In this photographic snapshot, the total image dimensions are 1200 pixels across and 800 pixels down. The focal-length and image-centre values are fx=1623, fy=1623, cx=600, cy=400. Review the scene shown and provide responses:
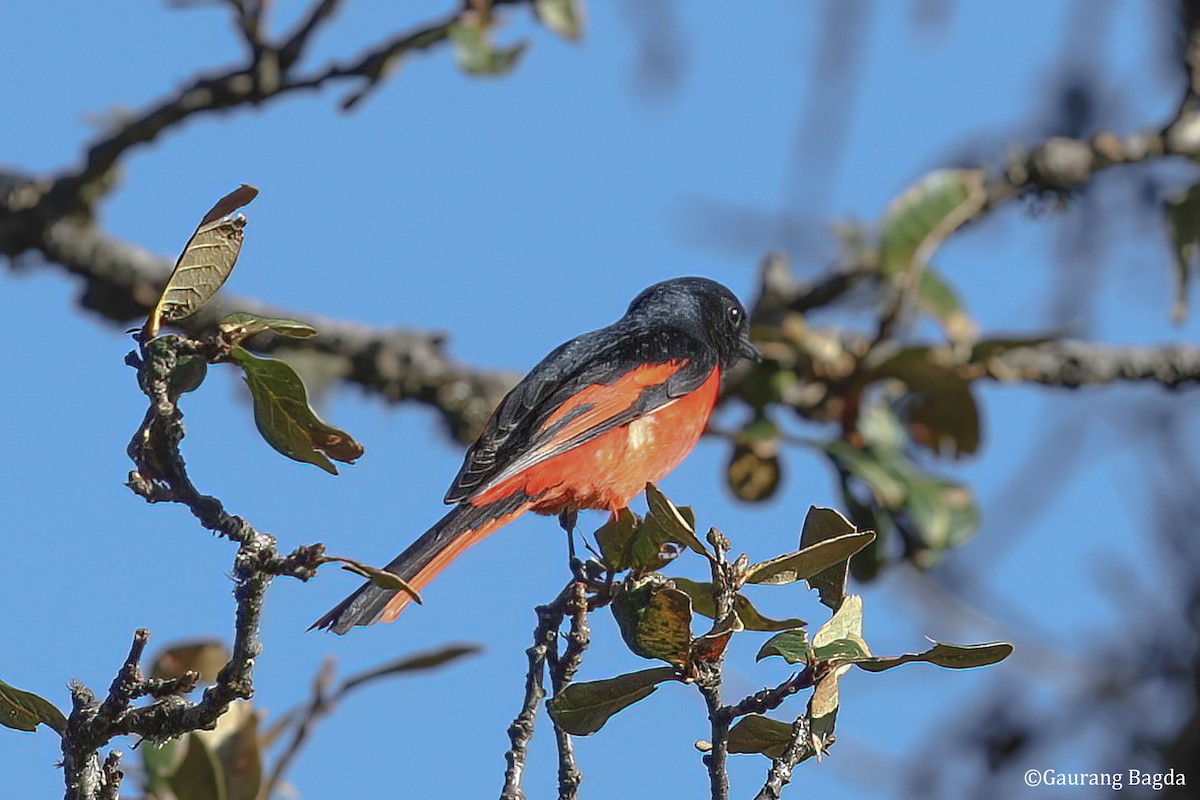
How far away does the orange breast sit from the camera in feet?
15.8

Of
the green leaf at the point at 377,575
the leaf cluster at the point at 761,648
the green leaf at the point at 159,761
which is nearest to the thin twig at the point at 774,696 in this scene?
the leaf cluster at the point at 761,648

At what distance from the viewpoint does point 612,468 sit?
16.4 feet

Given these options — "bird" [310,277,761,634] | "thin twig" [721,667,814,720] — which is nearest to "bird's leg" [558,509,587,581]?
"bird" [310,277,761,634]

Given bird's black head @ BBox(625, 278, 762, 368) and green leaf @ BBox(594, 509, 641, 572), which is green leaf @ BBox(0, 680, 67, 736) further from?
bird's black head @ BBox(625, 278, 762, 368)

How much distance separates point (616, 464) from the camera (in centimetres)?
502

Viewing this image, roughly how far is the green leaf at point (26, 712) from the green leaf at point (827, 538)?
130 cm

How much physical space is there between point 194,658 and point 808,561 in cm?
152

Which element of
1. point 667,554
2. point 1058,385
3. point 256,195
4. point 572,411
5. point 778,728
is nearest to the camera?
point 256,195

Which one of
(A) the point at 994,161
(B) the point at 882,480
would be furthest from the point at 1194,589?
(A) the point at 994,161

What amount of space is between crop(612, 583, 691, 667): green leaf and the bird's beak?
9.72ft

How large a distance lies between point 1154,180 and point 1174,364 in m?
0.69

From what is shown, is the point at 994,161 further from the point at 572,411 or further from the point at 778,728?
the point at 778,728

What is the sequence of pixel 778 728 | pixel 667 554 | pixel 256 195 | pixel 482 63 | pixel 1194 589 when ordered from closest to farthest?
1. pixel 256 195
2. pixel 778 728
3. pixel 667 554
4. pixel 1194 589
5. pixel 482 63

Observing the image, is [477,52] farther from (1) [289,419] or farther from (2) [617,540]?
(1) [289,419]
